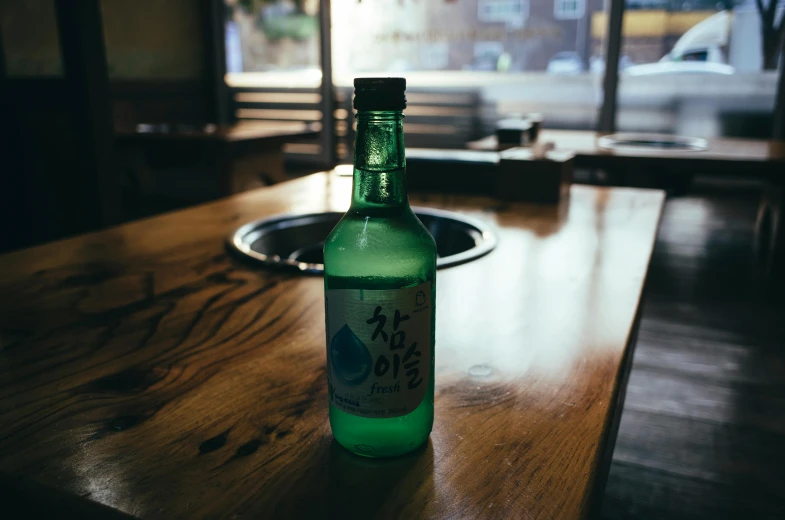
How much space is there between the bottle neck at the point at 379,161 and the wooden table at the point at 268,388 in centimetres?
21

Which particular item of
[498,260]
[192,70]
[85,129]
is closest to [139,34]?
[192,70]

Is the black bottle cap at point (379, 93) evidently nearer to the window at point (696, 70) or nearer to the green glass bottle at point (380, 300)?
the green glass bottle at point (380, 300)

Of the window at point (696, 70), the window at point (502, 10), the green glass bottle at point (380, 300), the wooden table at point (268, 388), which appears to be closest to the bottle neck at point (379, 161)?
the green glass bottle at point (380, 300)

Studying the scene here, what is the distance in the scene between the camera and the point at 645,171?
2.78 m

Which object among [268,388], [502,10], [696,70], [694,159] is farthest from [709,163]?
[502,10]

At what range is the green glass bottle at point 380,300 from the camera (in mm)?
472

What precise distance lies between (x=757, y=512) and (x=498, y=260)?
952 mm

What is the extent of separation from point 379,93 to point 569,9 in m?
5.63

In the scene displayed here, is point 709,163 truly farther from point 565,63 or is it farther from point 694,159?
point 565,63

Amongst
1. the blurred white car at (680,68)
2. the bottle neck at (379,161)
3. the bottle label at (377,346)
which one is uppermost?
the blurred white car at (680,68)

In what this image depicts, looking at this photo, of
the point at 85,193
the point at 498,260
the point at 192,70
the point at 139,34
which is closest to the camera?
the point at 498,260

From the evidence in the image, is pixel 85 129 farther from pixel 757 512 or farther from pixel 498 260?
pixel 757 512

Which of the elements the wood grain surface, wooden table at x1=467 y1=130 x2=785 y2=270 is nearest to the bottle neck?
wooden table at x1=467 y1=130 x2=785 y2=270

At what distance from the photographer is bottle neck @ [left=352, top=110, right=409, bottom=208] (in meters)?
0.49
